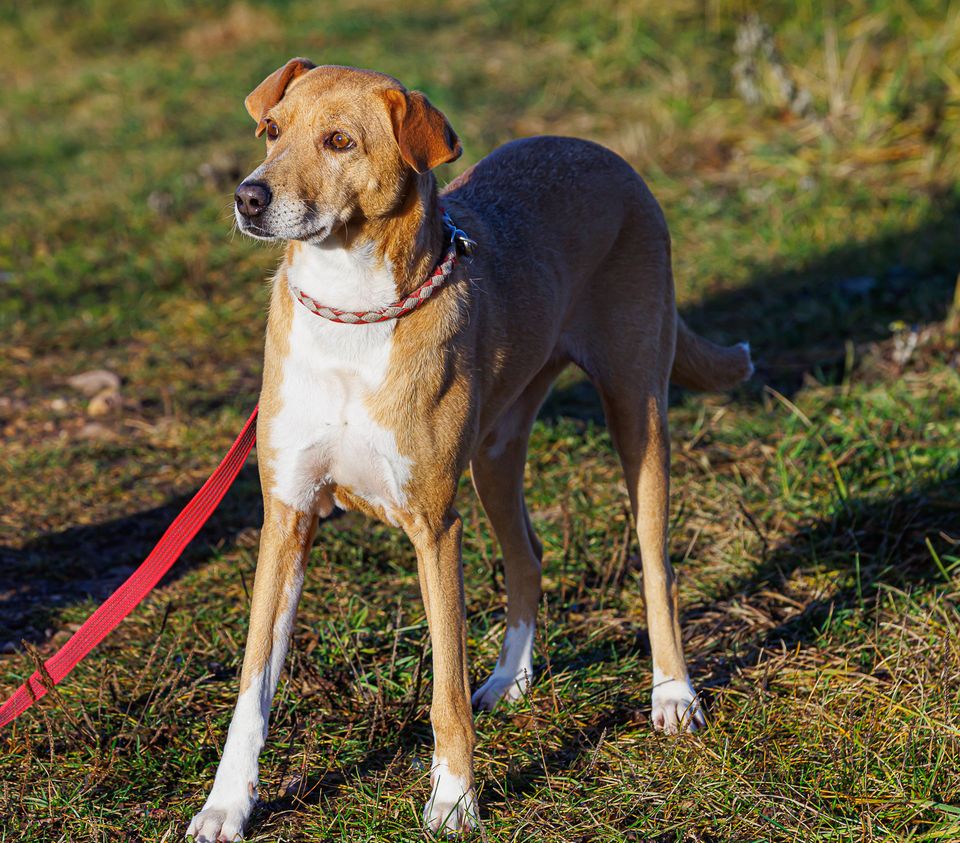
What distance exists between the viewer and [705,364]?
4.31m

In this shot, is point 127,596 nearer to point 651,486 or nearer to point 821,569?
point 651,486

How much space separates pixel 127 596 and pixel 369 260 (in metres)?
1.21

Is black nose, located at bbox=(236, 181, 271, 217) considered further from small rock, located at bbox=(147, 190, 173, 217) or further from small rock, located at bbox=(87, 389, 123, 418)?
small rock, located at bbox=(147, 190, 173, 217)

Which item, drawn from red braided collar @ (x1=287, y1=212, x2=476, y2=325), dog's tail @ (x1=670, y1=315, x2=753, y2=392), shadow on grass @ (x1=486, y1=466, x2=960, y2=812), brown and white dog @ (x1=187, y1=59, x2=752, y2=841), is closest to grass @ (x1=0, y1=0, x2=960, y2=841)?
shadow on grass @ (x1=486, y1=466, x2=960, y2=812)

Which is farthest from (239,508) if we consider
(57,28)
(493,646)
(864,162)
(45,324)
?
(57,28)

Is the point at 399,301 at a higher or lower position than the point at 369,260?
lower

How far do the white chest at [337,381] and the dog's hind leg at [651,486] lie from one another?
107 cm

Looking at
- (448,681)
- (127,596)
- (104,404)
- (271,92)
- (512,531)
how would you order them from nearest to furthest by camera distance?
(448,681) → (271,92) → (127,596) → (512,531) → (104,404)

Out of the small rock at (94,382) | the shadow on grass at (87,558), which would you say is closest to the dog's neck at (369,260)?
the shadow on grass at (87,558)

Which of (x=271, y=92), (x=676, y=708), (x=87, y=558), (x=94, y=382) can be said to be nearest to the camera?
(x=271, y=92)

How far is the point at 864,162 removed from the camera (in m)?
8.30

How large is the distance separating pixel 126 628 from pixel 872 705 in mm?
2457

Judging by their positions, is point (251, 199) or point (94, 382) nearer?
point (251, 199)

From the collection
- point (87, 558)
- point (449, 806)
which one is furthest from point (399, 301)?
point (87, 558)
